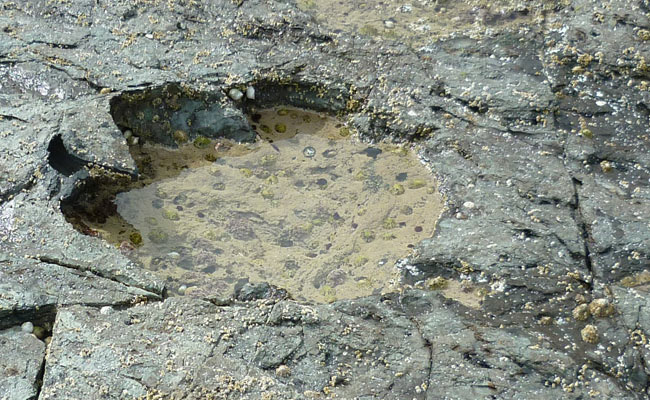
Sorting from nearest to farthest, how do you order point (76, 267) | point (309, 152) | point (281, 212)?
point (76, 267) → point (281, 212) → point (309, 152)

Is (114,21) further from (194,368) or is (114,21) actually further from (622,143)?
(622,143)

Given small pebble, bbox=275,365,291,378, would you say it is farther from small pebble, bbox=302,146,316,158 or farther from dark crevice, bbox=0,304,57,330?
small pebble, bbox=302,146,316,158

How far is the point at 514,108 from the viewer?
225 inches

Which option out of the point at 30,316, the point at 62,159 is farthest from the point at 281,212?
the point at 30,316

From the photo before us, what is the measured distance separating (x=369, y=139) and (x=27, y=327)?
8.74 feet

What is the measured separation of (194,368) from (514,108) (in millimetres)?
2947

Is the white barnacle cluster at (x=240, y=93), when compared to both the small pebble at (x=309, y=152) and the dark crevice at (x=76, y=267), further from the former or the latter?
the dark crevice at (x=76, y=267)

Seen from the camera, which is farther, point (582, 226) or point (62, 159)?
point (62, 159)

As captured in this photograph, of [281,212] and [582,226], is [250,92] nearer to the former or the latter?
[281,212]

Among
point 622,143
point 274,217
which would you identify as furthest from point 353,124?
point 622,143

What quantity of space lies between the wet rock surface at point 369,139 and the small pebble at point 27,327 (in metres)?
0.03

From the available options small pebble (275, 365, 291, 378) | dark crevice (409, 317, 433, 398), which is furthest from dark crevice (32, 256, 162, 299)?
dark crevice (409, 317, 433, 398)

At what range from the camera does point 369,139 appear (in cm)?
585

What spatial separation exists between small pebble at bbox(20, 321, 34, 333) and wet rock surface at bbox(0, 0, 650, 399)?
0.03 meters
